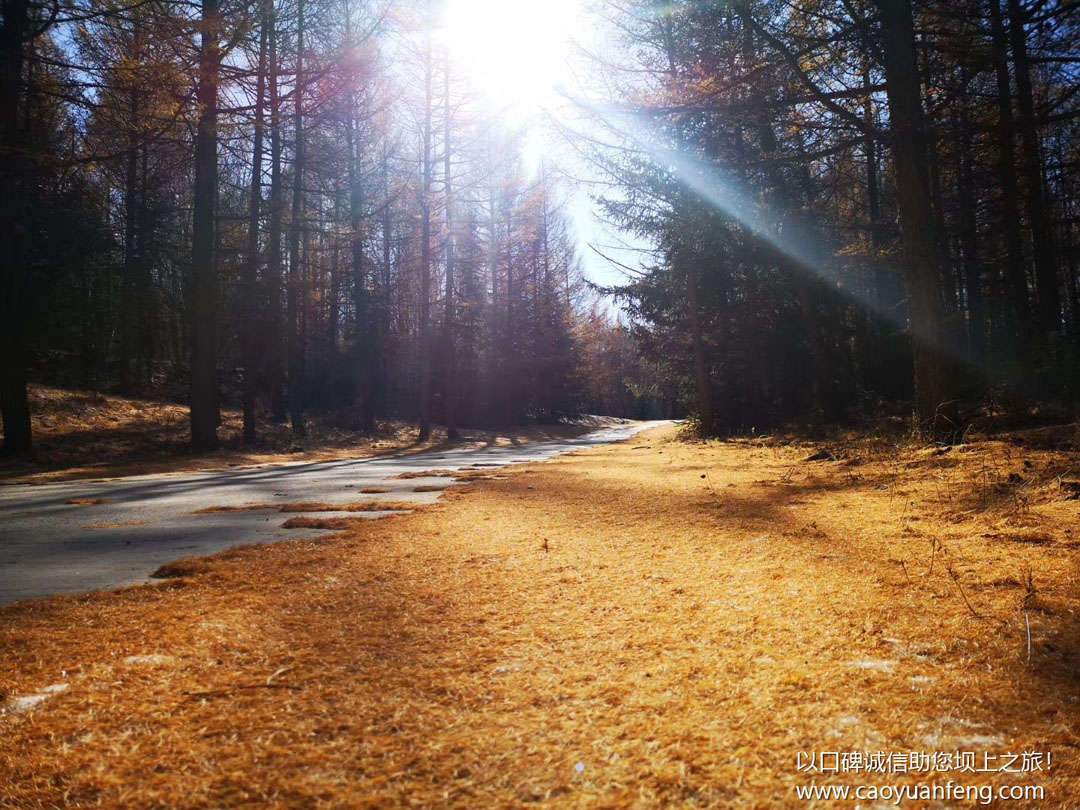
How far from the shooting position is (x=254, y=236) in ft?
56.1

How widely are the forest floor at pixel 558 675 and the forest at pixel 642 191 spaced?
18.1ft

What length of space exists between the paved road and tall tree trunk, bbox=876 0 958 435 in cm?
550

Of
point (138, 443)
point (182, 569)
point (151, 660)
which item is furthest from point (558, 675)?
point (138, 443)

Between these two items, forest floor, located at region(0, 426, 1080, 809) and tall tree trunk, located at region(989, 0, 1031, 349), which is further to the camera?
tall tree trunk, located at region(989, 0, 1031, 349)

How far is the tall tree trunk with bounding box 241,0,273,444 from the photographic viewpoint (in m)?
13.4

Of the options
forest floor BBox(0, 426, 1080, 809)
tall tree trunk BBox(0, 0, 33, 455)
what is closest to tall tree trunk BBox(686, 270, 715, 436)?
forest floor BBox(0, 426, 1080, 809)

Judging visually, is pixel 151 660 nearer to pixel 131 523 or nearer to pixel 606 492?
pixel 131 523

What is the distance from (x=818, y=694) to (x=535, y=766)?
0.68m

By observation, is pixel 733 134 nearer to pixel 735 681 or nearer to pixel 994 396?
pixel 994 396

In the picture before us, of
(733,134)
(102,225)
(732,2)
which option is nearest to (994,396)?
(733,134)

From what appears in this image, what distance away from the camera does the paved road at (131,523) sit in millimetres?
2635

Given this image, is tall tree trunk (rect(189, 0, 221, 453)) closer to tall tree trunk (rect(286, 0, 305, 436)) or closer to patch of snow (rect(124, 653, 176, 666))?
tall tree trunk (rect(286, 0, 305, 436))

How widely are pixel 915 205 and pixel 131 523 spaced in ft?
27.0

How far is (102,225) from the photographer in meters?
21.5
